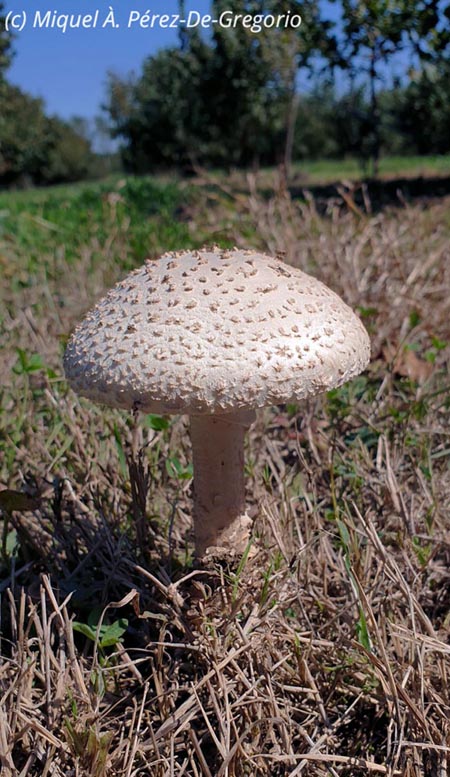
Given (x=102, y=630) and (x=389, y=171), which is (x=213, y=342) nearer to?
(x=102, y=630)

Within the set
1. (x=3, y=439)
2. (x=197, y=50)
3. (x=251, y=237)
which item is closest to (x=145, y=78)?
(x=197, y=50)

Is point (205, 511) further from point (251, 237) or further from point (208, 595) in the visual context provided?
point (251, 237)

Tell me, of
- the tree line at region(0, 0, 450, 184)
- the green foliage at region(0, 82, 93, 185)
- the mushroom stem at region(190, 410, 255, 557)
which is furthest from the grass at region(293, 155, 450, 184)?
the green foliage at region(0, 82, 93, 185)

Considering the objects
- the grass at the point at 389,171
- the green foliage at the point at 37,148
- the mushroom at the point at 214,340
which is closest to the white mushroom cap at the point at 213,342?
the mushroom at the point at 214,340

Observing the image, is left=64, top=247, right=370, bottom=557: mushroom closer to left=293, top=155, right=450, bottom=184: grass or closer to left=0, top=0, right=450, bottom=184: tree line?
left=0, top=0, right=450, bottom=184: tree line

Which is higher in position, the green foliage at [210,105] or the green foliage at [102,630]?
the green foliage at [210,105]

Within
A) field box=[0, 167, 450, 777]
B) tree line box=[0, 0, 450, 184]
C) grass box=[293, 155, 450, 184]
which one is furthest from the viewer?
grass box=[293, 155, 450, 184]

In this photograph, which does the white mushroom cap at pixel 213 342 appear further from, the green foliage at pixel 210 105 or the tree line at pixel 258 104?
the green foliage at pixel 210 105

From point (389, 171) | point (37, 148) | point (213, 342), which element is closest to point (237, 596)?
point (213, 342)
